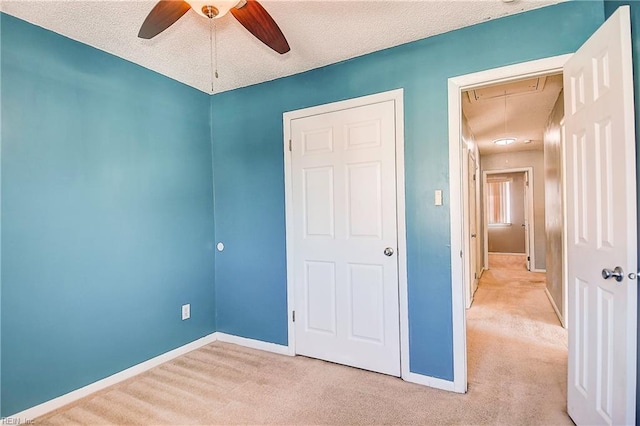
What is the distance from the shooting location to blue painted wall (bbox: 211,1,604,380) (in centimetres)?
206

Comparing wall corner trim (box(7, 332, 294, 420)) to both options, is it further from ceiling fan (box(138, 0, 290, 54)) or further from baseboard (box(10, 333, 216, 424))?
ceiling fan (box(138, 0, 290, 54))

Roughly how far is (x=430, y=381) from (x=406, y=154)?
5.34 ft

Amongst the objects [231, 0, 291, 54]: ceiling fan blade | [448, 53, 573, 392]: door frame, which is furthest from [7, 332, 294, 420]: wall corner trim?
[231, 0, 291, 54]: ceiling fan blade

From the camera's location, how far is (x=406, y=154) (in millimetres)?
2369

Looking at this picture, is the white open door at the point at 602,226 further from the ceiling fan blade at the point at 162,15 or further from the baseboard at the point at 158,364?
the ceiling fan blade at the point at 162,15

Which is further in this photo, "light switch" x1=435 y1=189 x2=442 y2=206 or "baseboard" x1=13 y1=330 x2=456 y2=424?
"light switch" x1=435 y1=189 x2=442 y2=206

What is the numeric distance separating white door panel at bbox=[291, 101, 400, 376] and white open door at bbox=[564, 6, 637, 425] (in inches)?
41.6

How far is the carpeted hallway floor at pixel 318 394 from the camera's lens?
1.94m

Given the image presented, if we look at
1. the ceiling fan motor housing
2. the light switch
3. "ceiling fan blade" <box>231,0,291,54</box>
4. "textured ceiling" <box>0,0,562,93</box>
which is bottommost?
the light switch

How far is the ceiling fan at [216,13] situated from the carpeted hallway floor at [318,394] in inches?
86.7

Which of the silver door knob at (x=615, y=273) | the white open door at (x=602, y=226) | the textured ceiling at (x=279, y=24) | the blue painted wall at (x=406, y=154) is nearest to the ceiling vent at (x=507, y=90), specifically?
the blue painted wall at (x=406, y=154)

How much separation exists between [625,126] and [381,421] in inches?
75.6

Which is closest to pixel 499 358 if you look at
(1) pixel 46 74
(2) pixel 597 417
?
(2) pixel 597 417

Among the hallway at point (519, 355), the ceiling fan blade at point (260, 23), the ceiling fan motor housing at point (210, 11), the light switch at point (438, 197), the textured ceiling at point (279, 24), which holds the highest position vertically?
the textured ceiling at point (279, 24)
